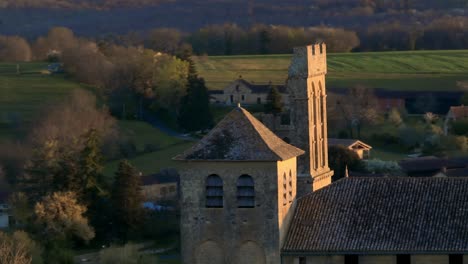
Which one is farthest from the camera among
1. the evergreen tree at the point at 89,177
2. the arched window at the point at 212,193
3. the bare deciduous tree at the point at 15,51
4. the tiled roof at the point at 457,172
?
the bare deciduous tree at the point at 15,51

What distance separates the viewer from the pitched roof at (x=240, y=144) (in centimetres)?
4728

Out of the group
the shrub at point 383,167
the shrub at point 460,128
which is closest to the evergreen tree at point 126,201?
the shrub at point 383,167

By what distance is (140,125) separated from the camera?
11594cm

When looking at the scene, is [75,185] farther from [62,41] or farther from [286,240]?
[62,41]

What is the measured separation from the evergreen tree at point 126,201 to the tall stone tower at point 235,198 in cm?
3567

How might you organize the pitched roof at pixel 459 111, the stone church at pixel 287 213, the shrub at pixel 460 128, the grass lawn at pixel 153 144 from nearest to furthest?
the stone church at pixel 287 213 < the grass lawn at pixel 153 144 < the shrub at pixel 460 128 < the pitched roof at pixel 459 111

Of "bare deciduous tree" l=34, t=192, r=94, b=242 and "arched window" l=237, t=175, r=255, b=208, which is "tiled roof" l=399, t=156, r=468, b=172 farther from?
"arched window" l=237, t=175, r=255, b=208

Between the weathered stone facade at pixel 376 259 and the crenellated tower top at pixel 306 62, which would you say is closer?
the weathered stone facade at pixel 376 259

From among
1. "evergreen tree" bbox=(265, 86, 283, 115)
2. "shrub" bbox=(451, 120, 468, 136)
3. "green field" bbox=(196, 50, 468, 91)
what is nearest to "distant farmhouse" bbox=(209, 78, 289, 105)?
"green field" bbox=(196, 50, 468, 91)

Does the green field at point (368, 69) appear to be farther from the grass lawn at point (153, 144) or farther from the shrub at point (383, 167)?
the shrub at point (383, 167)

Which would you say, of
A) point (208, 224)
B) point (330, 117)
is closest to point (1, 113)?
point (330, 117)

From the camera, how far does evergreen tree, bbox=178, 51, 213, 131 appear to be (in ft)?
374

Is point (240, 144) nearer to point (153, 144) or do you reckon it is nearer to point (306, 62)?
point (306, 62)

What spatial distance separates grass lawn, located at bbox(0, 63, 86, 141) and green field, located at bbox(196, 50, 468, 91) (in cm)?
1087
